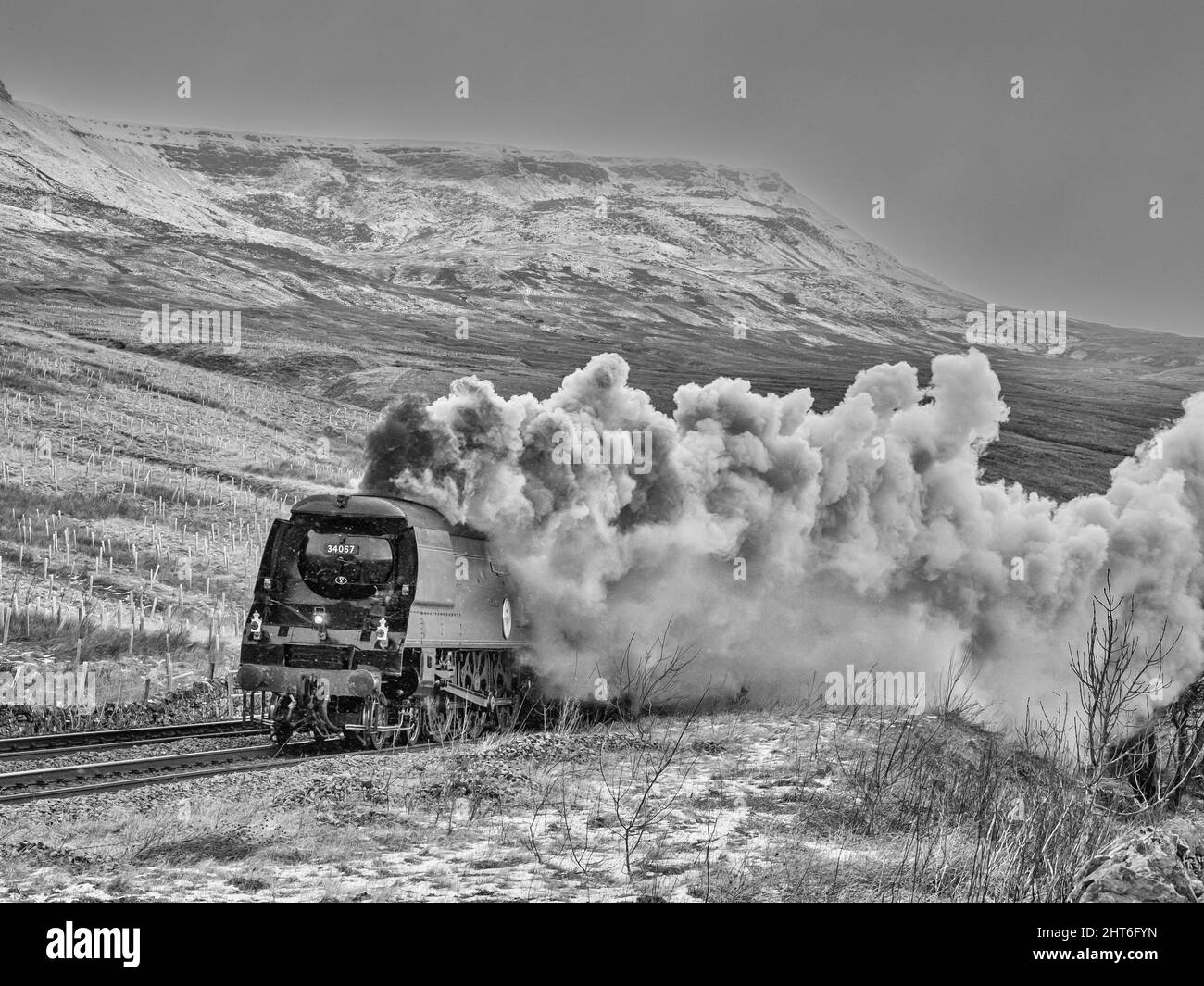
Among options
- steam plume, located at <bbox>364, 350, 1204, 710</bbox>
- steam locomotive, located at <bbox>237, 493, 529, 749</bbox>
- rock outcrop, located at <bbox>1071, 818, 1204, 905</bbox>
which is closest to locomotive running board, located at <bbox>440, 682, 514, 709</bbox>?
steam locomotive, located at <bbox>237, 493, 529, 749</bbox>

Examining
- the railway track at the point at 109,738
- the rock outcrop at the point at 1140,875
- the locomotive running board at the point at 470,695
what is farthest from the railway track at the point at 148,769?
the rock outcrop at the point at 1140,875

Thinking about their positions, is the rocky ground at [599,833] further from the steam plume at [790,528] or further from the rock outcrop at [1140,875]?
the steam plume at [790,528]

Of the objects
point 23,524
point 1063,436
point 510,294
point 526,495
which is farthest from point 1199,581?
point 510,294

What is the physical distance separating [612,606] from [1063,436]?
9664 centimetres

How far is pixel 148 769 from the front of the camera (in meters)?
16.3

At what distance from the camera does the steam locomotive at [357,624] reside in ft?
59.4

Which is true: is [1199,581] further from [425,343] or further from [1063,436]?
[425,343]

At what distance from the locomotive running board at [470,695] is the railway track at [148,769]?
1.00 m

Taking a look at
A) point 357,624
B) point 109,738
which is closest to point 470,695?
point 357,624

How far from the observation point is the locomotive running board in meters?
19.5

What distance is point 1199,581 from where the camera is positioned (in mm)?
33688

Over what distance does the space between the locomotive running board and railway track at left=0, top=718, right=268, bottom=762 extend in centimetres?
307

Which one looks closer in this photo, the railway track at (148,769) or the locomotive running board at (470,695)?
the railway track at (148,769)

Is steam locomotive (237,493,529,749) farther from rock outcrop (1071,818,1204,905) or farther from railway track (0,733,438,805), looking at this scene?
rock outcrop (1071,818,1204,905)
